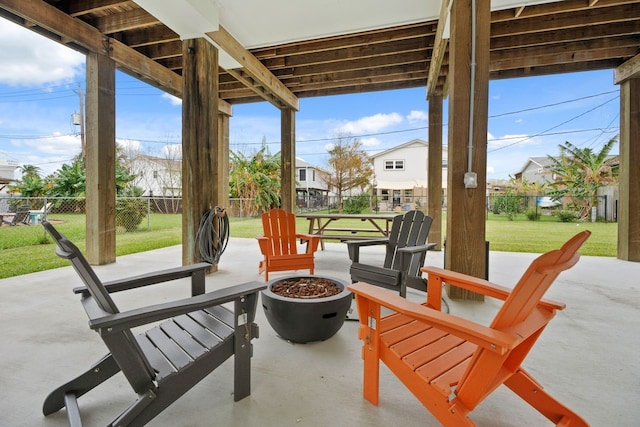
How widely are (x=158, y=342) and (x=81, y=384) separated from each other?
0.35 metres

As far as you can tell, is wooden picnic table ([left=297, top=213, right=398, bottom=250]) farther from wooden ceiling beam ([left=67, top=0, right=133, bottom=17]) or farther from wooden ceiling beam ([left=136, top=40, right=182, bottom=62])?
wooden ceiling beam ([left=67, top=0, right=133, bottom=17])

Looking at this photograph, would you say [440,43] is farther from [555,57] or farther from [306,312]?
[306,312]

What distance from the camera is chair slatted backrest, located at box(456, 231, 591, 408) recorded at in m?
0.90

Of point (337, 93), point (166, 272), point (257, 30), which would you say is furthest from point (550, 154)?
point (166, 272)

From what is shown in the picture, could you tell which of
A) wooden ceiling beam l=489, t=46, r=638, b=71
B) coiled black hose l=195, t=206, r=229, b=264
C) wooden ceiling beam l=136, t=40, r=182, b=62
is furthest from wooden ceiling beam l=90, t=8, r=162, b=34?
wooden ceiling beam l=489, t=46, r=638, b=71

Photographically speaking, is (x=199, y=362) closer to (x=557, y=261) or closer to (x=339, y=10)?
(x=557, y=261)

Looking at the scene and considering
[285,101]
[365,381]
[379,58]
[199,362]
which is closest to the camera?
[199,362]

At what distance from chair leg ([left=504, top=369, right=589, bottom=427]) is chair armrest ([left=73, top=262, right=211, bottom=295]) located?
1.65 meters

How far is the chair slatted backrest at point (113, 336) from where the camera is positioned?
1.02 m

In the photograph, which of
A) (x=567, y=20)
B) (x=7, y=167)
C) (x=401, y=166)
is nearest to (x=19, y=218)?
(x=7, y=167)

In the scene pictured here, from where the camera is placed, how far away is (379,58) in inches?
196

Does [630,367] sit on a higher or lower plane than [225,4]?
lower

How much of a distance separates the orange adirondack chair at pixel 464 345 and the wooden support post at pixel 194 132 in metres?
2.93

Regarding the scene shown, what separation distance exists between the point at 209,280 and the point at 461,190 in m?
2.95
